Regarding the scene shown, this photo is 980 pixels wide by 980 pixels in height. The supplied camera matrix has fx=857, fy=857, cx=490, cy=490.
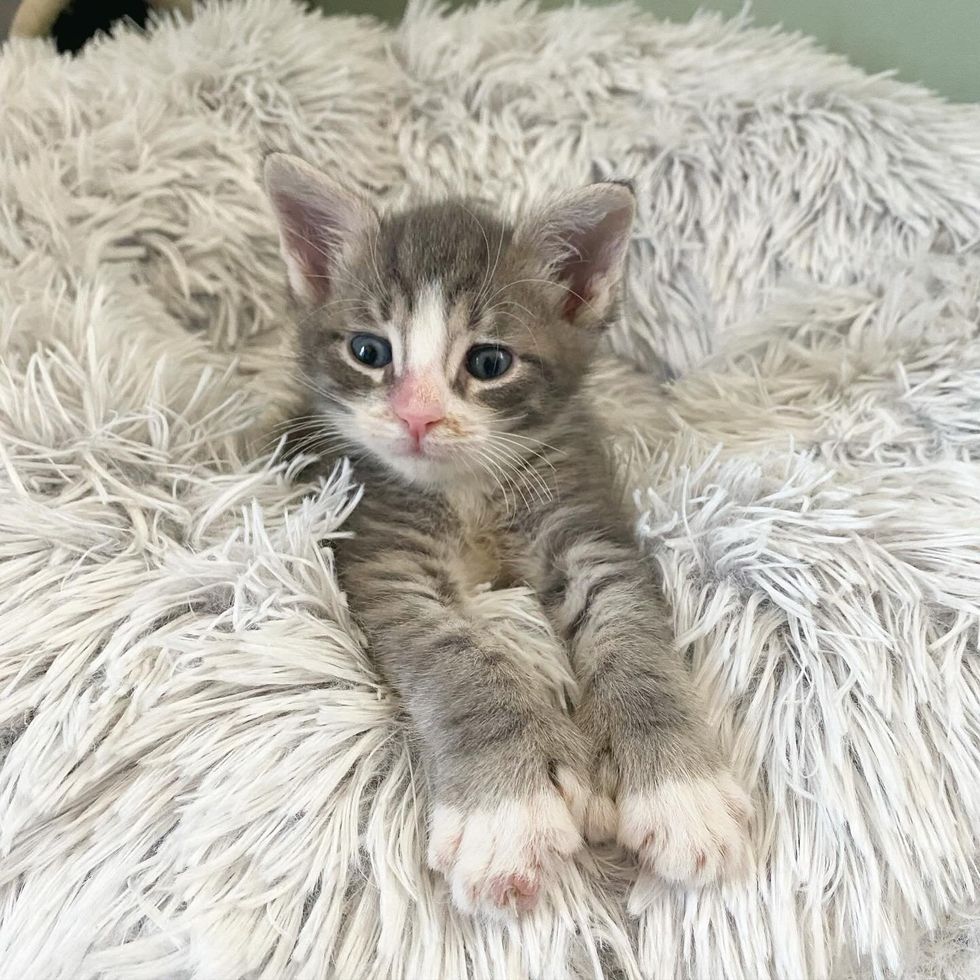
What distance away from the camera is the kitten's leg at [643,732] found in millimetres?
642

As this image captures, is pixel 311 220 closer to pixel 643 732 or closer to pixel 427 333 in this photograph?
pixel 427 333

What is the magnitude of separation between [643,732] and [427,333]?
439 mm

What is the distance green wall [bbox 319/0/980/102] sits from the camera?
1.31 meters

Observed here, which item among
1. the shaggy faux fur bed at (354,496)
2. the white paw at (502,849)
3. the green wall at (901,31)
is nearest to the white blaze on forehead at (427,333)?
the shaggy faux fur bed at (354,496)

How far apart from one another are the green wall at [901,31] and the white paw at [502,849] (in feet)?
4.29

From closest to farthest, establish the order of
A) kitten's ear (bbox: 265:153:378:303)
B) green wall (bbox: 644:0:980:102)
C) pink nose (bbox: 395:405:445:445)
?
pink nose (bbox: 395:405:445:445) < kitten's ear (bbox: 265:153:378:303) < green wall (bbox: 644:0:980:102)

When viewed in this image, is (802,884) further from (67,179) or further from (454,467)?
(67,179)

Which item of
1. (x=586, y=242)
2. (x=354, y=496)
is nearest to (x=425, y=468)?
(x=354, y=496)

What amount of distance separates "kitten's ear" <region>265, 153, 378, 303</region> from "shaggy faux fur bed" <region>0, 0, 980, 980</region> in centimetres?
17

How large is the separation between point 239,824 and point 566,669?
1.03 feet

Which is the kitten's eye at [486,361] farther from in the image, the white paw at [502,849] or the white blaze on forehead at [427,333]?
the white paw at [502,849]

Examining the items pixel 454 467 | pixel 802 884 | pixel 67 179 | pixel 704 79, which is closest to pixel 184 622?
pixel 454 467

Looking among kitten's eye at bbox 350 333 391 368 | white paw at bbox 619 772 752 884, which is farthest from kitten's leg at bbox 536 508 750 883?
kitten's eye at bbox 350 333 391 368

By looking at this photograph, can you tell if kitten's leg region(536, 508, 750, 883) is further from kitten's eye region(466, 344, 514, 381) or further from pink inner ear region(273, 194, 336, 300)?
pink inner ear region(273, 194, 336, 300)
